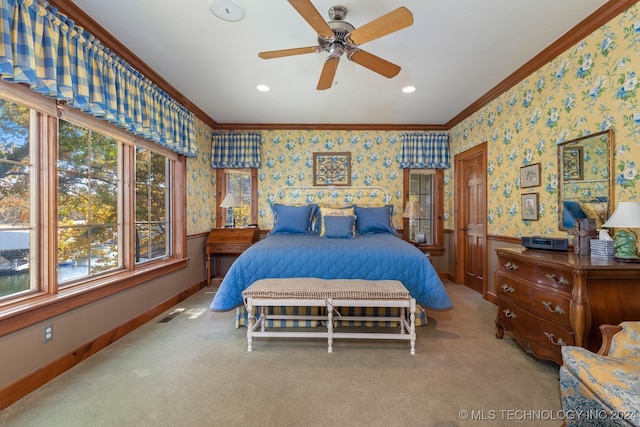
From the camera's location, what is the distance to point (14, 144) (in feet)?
5.89

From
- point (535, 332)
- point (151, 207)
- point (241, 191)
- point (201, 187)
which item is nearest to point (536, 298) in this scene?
point (535, 332)

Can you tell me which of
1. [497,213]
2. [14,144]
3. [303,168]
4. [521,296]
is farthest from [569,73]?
[14,144]

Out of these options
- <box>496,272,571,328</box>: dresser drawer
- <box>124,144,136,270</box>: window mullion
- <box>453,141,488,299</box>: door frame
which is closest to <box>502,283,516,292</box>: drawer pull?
<box>496,272,571,328</box>: dresser drawer

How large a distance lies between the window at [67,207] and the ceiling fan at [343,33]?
165cm

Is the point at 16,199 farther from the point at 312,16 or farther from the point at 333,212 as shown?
the point at 333,212

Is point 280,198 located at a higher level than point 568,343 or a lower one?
higher

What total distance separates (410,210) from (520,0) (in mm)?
2759

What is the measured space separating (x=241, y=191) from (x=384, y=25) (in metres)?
3.61

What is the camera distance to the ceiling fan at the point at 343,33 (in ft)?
5.50

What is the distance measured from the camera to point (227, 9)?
6.48ft

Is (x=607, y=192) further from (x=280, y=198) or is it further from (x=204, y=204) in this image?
(x=204, y=204)

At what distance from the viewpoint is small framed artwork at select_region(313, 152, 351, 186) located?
472 cm

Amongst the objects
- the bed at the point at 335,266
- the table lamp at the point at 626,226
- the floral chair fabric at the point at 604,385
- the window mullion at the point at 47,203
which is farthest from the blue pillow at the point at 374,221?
the window mullion at the point at 47,203

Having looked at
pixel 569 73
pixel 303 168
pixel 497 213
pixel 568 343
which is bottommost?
pixel 568 343
